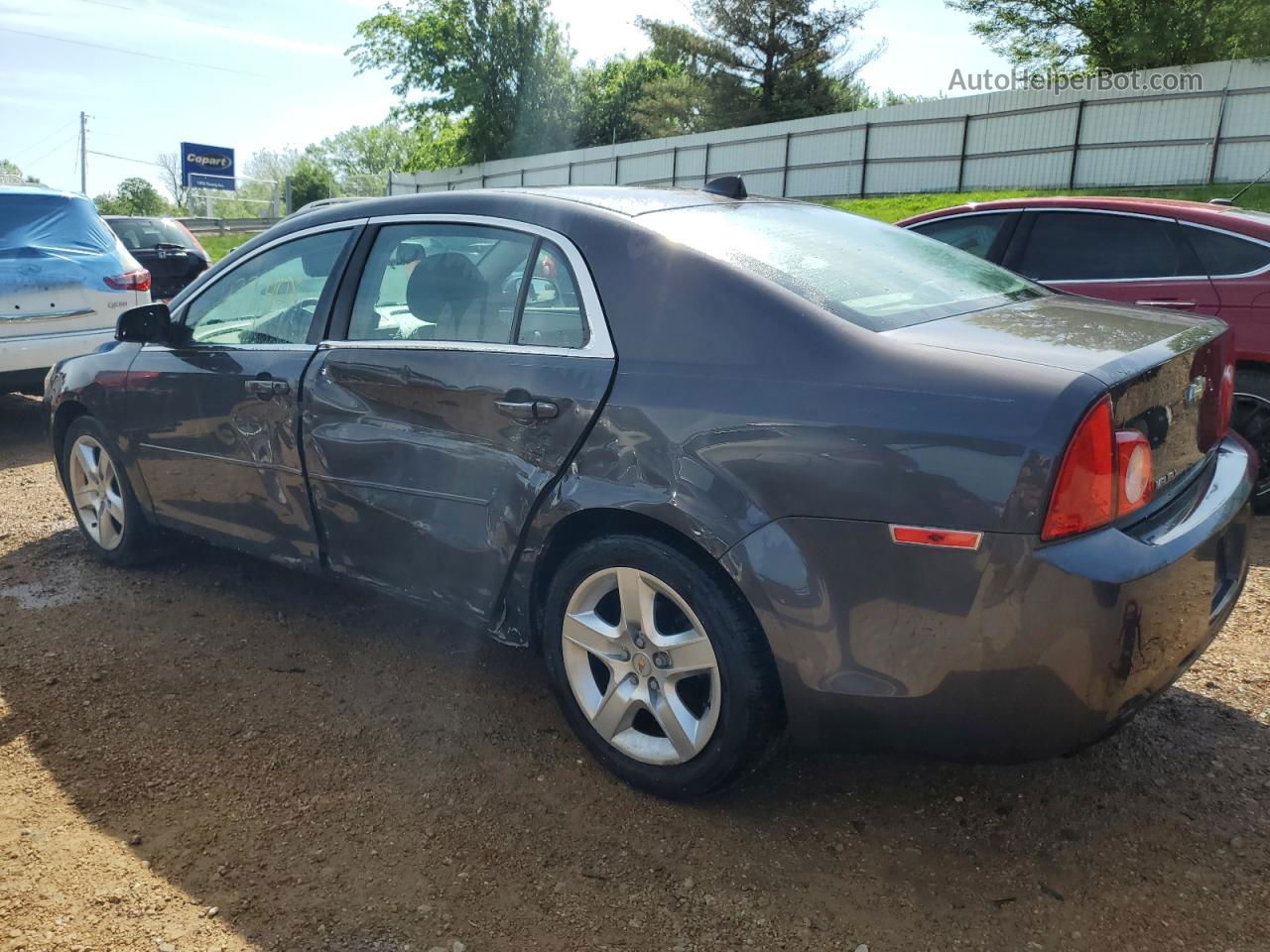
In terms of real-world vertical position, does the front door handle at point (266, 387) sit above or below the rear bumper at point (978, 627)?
above

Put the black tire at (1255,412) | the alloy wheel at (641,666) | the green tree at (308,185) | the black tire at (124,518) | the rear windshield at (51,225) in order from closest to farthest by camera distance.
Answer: the alloy wheel at (641,666)
the black tire at (124,518)
the black tire at (1255,412)
the rear windshield at (51,225)
the green tree at (308,185)

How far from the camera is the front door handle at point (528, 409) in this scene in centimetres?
273

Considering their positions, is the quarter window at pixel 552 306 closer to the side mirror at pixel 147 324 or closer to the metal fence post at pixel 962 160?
the side mirror at pixel 147 324

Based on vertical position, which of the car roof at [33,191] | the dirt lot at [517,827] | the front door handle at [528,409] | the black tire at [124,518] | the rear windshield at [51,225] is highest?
the car roof at [33,191]

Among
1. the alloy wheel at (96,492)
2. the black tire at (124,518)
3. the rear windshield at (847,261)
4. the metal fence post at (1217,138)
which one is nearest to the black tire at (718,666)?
the rear windshield at (847,261)

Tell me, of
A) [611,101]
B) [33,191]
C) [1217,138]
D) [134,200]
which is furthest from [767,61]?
[134,200]

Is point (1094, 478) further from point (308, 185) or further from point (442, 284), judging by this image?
point (308, 185)

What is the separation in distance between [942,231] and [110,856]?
5.29 metres

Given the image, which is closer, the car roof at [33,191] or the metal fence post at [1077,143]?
the car roof at [33,191]

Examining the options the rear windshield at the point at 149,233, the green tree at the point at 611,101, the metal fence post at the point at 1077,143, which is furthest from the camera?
the green tree at the point at 611,101

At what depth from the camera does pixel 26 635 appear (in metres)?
Answer: 3.90

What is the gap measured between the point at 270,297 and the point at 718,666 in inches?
91.8

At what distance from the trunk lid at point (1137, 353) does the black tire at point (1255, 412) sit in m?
2.51

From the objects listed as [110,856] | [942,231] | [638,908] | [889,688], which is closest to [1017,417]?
[889,688]
